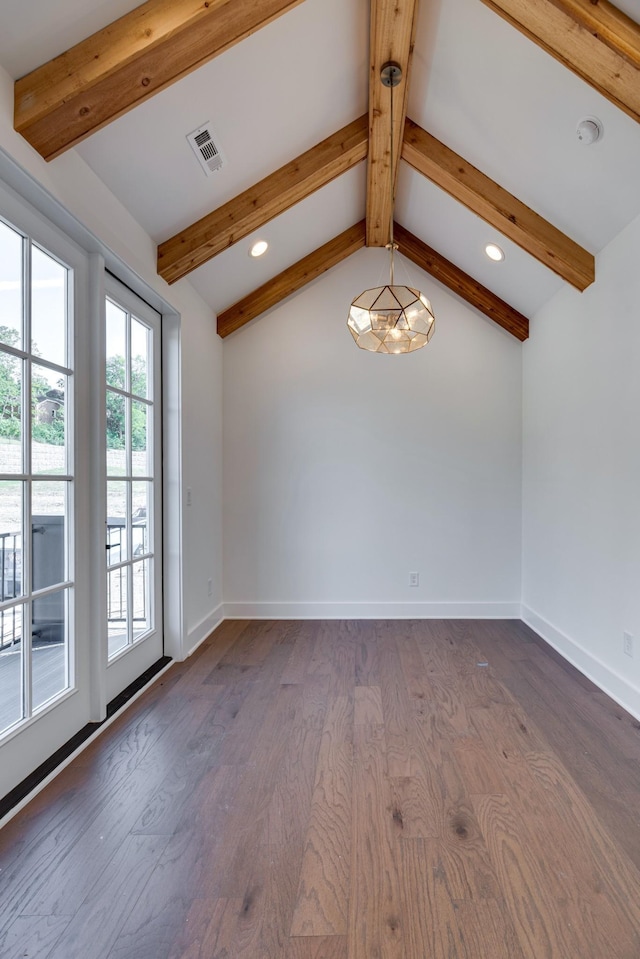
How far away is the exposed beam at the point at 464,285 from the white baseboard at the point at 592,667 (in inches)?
91.5

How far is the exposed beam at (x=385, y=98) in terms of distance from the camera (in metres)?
2.27

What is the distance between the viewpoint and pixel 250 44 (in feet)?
7.27

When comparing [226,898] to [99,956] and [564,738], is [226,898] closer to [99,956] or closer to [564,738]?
[99,956]

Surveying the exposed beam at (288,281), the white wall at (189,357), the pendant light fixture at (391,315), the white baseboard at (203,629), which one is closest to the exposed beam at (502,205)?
the pendant light fixture at (391,315)

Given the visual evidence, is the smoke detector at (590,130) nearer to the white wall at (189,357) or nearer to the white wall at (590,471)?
the white wall at (590,471)

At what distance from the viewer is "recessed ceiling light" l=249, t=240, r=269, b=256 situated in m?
3.56

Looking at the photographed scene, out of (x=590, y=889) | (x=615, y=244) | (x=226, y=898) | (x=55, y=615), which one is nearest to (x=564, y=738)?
(x=590, y=889)

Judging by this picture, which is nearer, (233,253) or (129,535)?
(129,535)

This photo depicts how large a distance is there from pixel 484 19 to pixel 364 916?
10.8ft

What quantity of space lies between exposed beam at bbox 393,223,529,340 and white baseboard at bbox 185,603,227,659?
3275mm

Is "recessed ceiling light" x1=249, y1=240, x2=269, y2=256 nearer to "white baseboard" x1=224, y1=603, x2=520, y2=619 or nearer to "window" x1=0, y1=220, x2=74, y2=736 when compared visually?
"window" x1=0, y1=220, x2=74, y2=736

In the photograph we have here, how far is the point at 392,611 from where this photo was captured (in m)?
4.38

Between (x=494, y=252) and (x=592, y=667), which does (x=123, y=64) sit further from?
(x=592, y=667)

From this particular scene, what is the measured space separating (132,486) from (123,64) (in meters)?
1.91
